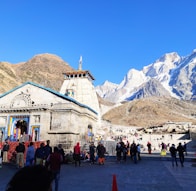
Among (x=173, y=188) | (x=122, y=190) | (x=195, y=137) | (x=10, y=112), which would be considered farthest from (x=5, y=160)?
(x=195, y=137)

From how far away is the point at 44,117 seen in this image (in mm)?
25641

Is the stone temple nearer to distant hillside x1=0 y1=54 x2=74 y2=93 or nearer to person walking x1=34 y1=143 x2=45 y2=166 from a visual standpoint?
→ person walking x1=34 y1=143 x2=45 y2=166

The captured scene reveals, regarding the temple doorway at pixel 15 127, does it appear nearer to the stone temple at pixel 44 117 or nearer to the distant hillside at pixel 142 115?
the stone temple at pixel 44 117

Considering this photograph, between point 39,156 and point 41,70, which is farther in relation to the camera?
point 41,70

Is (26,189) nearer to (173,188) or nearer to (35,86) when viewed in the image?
(173,188)

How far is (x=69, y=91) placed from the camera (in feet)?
124

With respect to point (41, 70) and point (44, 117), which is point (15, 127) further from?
point (41, 70)

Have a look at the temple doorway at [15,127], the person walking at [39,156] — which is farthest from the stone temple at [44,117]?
the person walking at [39,156]

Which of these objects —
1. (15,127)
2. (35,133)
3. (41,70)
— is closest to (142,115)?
(15,127)

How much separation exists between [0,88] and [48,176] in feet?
238

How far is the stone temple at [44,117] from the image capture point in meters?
24.9

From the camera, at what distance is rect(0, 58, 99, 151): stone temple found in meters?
24.9

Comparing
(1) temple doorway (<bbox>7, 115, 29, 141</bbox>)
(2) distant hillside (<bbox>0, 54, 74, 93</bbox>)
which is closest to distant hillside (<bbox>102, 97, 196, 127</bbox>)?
(2) distant hillside (<bbox>0, 54, 74, 93</bbox>)

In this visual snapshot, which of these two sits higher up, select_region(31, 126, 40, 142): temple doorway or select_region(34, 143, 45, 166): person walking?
select_region(31, 126, 40, 142): temple doorway
